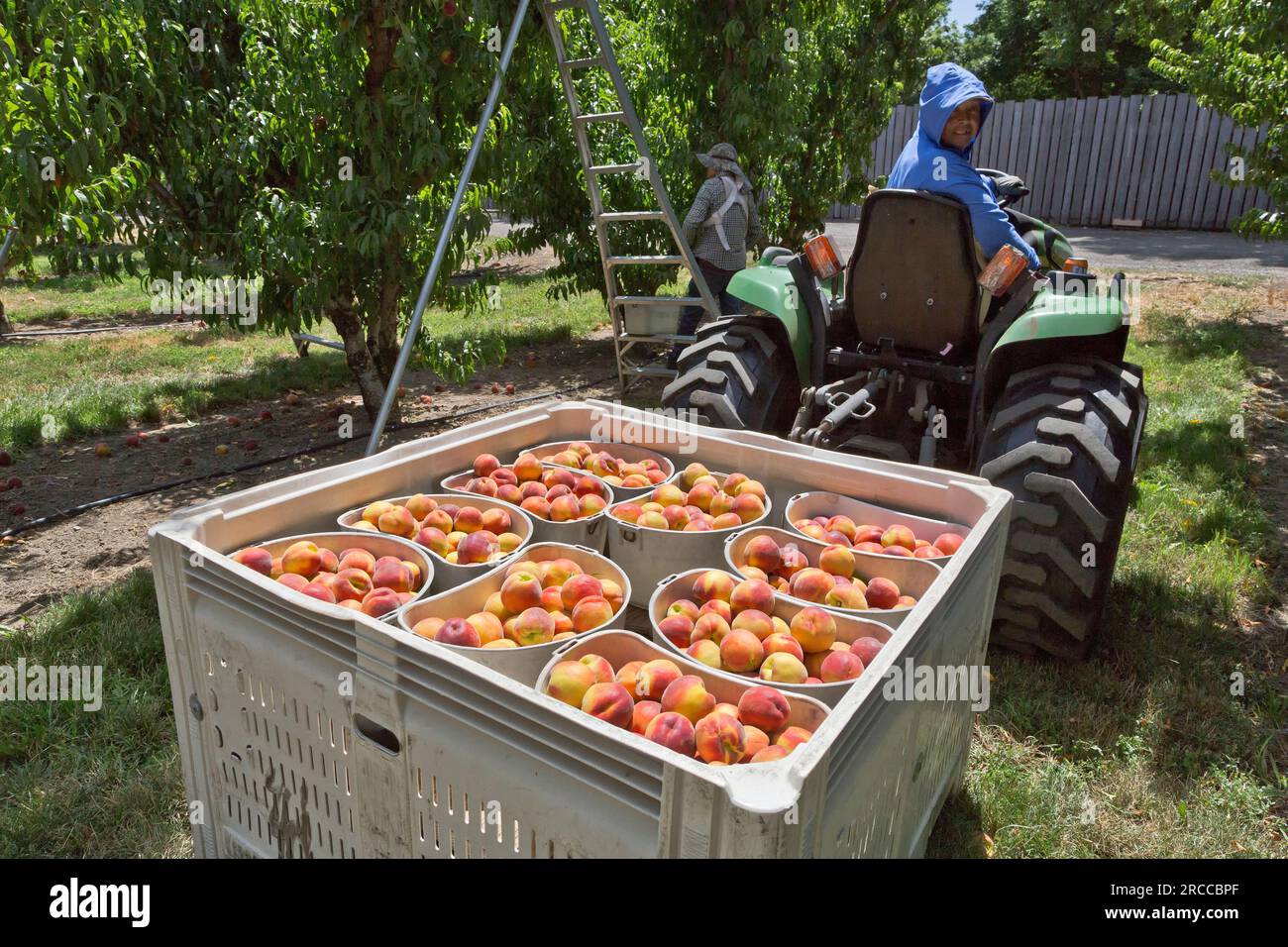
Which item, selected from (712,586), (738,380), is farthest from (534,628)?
(738,380)

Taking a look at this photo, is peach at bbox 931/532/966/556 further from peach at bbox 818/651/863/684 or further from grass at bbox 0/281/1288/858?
grass at bbox 0/281/1288/858

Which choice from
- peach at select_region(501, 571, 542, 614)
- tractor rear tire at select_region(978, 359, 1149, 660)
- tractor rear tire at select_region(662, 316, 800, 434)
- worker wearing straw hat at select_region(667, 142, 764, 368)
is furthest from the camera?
worker wearing straw hat at select_region(667, 142, 764, 368)

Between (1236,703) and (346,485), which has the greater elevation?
(346,485)

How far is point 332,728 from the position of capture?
62.3 inches

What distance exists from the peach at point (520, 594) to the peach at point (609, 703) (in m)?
0.36

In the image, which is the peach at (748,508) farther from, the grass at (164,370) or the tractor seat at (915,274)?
the grass at (164,370)

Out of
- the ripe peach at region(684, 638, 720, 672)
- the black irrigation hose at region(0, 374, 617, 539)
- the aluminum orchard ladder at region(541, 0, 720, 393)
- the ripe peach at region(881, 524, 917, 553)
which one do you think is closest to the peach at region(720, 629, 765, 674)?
the ripe peach at region(684, 638, 720, 672)

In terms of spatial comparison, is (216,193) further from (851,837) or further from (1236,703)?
(1236,703)

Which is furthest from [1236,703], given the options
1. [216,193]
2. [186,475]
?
[216,193]

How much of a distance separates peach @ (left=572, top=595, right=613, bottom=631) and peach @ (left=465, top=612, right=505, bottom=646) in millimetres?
155

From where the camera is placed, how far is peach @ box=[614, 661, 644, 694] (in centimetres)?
162

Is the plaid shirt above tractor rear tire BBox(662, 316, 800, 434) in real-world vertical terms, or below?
above

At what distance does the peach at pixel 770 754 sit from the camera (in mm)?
1382

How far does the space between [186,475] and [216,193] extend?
179 cm
